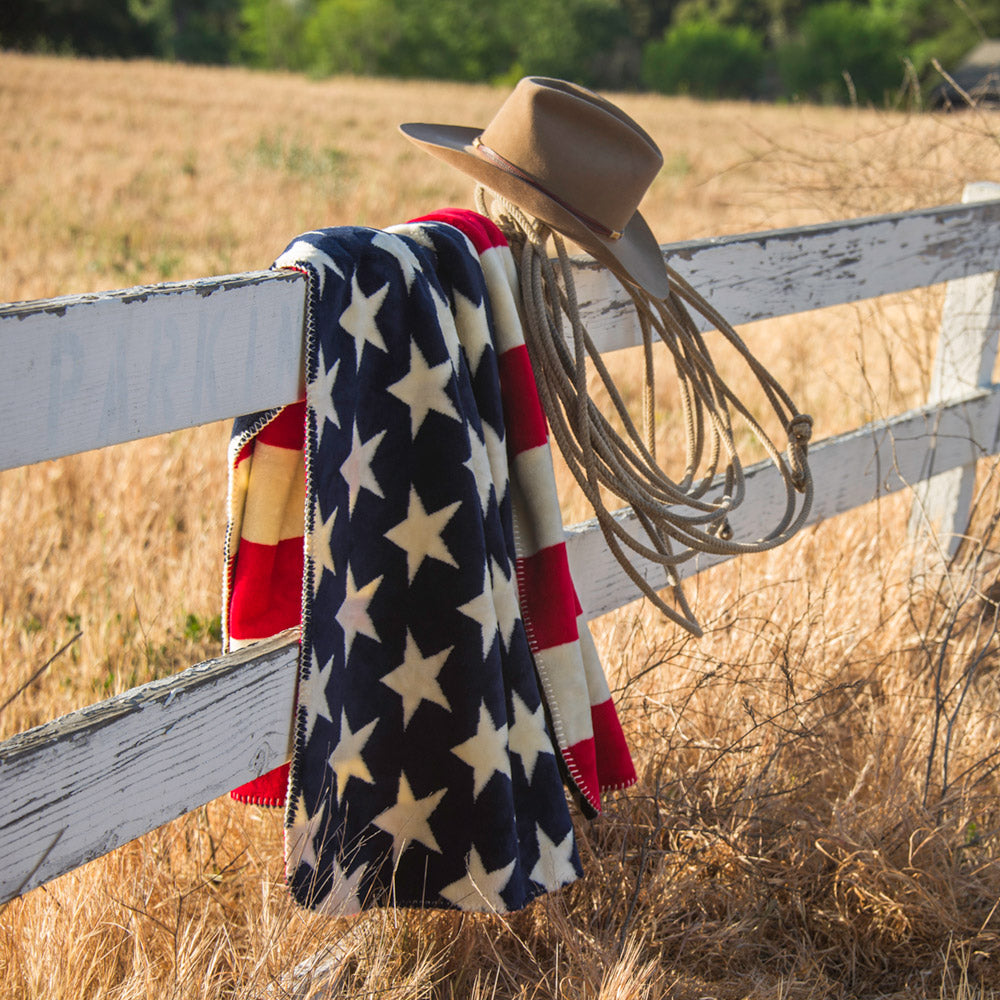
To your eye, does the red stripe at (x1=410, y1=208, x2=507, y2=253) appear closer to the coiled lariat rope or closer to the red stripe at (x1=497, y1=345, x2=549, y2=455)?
the coiled lariat rope

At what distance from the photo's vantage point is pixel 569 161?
5.01 feet

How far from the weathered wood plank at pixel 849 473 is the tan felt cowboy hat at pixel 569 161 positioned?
1.90 feet

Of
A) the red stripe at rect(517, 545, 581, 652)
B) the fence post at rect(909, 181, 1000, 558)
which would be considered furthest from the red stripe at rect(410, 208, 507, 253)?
the fence post at rect(909, 181, 1000, 558)

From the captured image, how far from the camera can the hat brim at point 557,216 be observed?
1516 mm

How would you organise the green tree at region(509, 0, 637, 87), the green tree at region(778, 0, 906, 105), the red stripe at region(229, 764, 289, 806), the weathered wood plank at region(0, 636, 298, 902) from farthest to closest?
the green tree at region(509, 0, 637, 87) < the green tree at region(778, 0, 906, 105) < the red stripe at region(229, 764, 289, 806) < the weathered wood plank at region(0, 636, 298, 902)

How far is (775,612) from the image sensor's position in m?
2.47

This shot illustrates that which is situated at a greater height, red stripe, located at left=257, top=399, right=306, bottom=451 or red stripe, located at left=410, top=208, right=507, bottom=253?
red stripe, located at left=410, top=208, right=507, bottom=253

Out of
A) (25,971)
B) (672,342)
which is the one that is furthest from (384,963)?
(672,342)

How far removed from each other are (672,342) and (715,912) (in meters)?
1.05

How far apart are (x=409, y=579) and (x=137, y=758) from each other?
16.3 inches

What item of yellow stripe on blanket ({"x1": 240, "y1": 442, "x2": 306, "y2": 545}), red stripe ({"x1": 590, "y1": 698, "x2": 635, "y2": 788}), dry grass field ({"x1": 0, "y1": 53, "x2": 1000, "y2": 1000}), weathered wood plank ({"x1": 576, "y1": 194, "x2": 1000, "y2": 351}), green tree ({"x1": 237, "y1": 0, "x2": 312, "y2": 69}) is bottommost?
dry grass field ({"x1": 0, "y1": 53, "x2": 1000, "y2": 1000})

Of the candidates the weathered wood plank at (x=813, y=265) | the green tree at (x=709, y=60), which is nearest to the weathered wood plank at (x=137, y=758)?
the weathered wood plank at (x=813, y=265)

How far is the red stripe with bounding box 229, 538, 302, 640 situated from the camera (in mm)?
1372

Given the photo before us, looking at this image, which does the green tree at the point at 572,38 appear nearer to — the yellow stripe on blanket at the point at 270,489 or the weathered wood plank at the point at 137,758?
the yellow stripe on blanket at the point at 270,489
